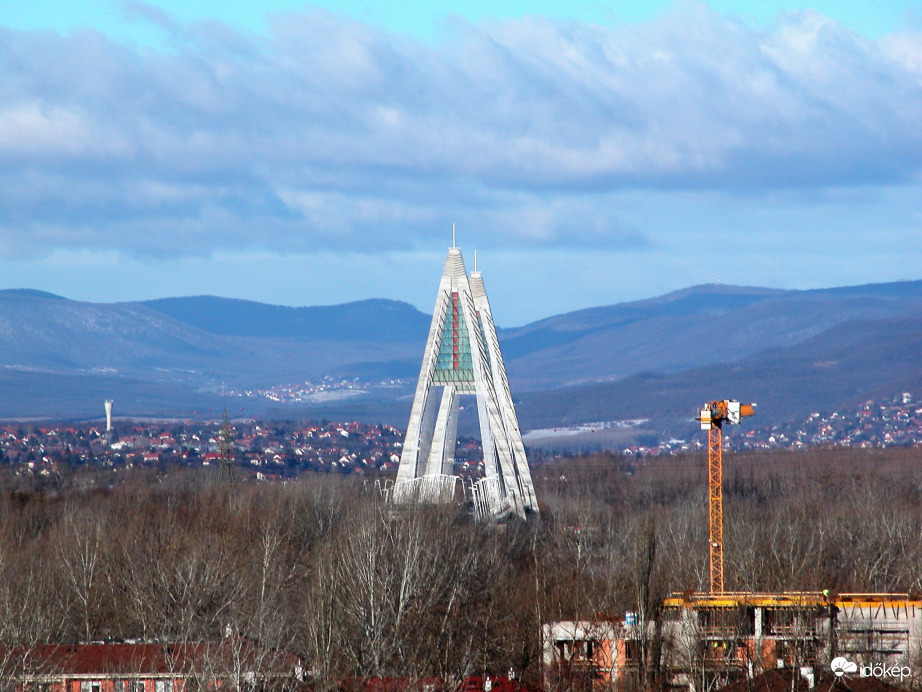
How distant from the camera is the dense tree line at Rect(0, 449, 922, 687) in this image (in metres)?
43.2

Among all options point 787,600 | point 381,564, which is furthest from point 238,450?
point 787,600

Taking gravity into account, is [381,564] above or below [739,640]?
above

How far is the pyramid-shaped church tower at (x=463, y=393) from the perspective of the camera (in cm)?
7181

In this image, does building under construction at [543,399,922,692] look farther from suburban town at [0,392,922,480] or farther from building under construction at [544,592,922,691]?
suburban town at [0,392,922,480]

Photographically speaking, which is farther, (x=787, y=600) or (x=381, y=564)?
(x=381, y=564)

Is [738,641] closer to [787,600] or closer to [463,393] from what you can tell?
[787,600]

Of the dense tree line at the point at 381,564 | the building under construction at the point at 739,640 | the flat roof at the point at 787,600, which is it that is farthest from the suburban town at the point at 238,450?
the building under construction at the point at 739,640

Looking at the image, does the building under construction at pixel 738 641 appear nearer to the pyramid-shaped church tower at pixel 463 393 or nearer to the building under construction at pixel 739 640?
the building under construction at pixel 739 640

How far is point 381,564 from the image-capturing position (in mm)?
49562

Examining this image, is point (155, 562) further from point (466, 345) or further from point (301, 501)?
point (301, 501)

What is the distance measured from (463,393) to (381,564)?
2392 centimetres

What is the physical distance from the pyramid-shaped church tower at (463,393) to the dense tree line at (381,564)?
4.59ft

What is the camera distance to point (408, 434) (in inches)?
2916

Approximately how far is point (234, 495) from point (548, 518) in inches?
594
